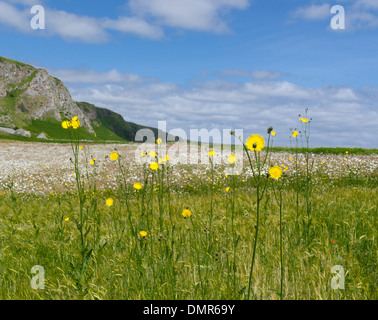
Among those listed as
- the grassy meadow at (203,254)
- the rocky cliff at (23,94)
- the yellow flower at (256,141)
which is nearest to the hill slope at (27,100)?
the rocky cliff at (23,94)

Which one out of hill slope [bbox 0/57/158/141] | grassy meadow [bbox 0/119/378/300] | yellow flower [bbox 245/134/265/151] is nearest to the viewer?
yellow flower [bbox 245/134/265/151]

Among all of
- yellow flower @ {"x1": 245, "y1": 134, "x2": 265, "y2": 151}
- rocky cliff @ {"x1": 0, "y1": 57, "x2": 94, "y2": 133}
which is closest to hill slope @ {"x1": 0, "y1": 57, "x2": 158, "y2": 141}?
rocky cliff @ {"x1": 0, "y1": 57, "x2": 94, "y2": 133}

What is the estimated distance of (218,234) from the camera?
473 cm

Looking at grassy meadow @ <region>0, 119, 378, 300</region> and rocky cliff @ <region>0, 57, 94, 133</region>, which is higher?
rocky cliff @ <region>0, 57, 94, 133</region>

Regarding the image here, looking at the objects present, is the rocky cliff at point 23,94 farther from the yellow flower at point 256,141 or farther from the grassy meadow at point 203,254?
the yellow flower at point 256,141

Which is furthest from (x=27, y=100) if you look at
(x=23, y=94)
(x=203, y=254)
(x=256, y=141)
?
(x=256, y=141)

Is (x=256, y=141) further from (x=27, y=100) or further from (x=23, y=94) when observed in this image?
(x=23, y=94)

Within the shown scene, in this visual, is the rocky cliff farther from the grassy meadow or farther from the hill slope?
the grassy meadow

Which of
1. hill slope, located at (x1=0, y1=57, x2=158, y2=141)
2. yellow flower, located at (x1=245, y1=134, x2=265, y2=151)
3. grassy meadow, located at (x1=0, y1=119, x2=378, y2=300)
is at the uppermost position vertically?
hill slope, located at (x1=0, y1=57, x2=158, y2=141)

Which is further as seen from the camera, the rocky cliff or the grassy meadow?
the rocky cliff

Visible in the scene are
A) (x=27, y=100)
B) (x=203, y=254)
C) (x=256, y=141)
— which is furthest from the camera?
(x=27, y=100)

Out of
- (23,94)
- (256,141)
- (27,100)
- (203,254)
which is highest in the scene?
(23,94)

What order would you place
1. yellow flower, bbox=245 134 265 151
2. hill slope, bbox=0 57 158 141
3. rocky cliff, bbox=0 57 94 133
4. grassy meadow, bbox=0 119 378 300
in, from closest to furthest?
yellow flower, bbox=245 134 265 151, grassy meadow, bbox=0 119 378 300, hill slope, bbox=0 57 158 141, rocky cliff, bbox=0 57 94 133
